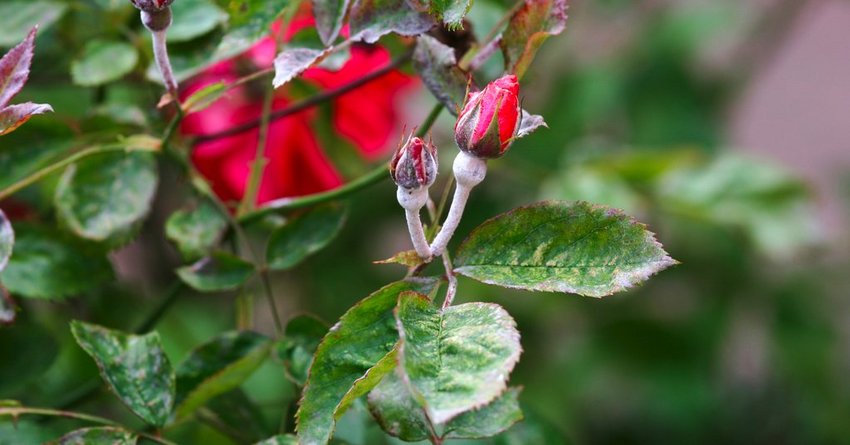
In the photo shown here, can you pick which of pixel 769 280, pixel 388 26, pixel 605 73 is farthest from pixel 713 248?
pixel 388 26

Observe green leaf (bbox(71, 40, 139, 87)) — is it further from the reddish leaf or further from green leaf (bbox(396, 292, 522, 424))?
green leaf (bbox(396, 292, 522, 424))

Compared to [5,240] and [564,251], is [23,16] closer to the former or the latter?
[5,240]

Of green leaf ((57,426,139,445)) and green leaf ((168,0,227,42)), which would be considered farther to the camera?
green leaf ((168,0,227,42))

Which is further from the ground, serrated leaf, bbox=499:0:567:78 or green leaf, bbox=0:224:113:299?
serrated leaf, bbox=499:0:567:78

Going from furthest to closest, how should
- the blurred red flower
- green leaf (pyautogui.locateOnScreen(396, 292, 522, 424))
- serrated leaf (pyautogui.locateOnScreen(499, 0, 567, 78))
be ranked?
the blurred red flower, serrated leaf (pyautogui.locateOnScreen(499, 0, 567, 78)), green leaf (pyautogui.locateOnScreen(396, 292, 522, 424))

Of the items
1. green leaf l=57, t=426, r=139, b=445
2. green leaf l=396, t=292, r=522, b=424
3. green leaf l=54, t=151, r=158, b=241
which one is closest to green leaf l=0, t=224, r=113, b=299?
green leaf l=54, t=151, r=158, b=241

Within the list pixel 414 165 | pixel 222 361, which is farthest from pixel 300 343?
pixel 414 165

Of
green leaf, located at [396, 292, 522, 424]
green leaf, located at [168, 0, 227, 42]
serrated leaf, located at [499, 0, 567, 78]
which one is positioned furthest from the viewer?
green leaf, located at [168, 0, 227, 42]
